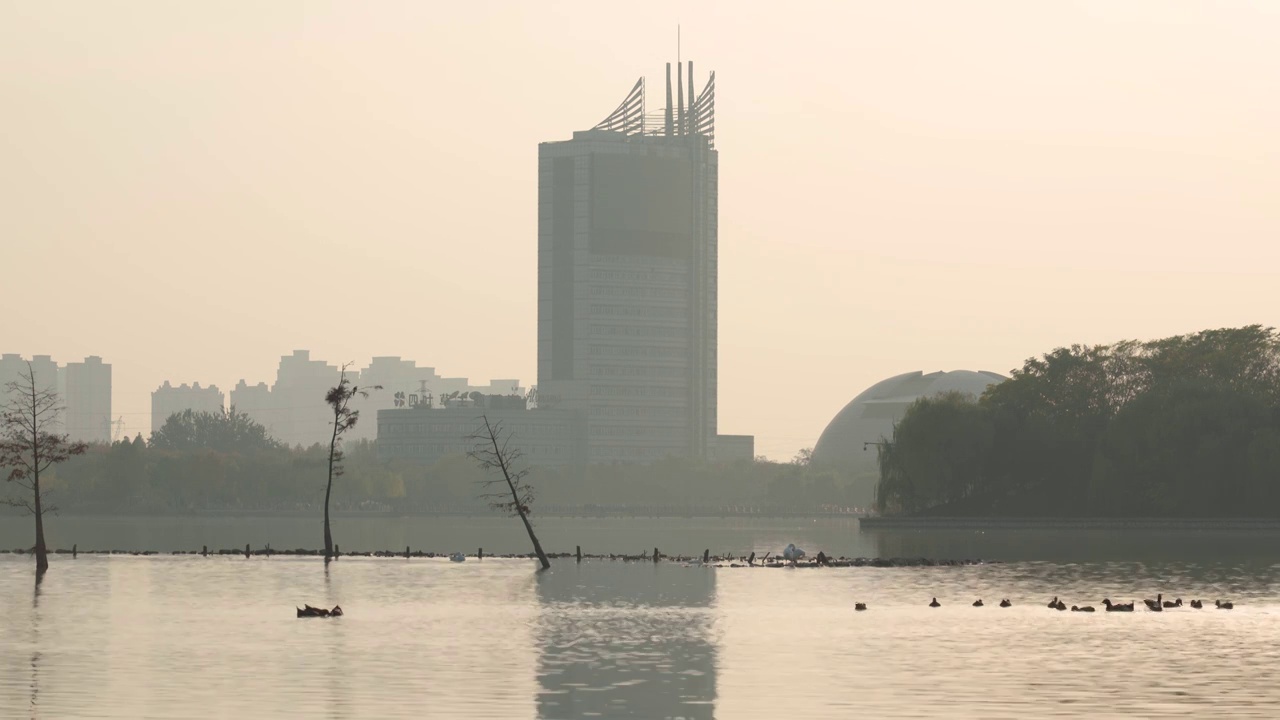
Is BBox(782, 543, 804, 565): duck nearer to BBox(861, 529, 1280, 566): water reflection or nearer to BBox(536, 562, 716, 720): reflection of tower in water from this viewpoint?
BBox(861, 529, 1280, 566): water reflection

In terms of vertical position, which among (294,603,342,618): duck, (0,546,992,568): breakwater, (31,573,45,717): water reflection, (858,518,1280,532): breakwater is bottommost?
(31,573,45,717): water reflection

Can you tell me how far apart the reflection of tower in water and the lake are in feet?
0.51

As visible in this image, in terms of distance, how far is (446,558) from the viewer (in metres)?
126

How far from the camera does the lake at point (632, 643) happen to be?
45250 mm

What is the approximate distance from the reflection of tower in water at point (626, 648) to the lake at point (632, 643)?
155 millimetres

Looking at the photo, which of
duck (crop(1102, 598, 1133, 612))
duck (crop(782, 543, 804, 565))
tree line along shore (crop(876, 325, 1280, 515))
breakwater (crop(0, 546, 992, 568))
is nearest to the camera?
duck (crop(1102, 598, 1133, 612))

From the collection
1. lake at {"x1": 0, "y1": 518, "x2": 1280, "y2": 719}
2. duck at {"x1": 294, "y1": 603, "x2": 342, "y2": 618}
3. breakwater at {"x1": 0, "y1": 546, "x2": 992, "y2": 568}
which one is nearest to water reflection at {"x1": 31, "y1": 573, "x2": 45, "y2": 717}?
lake at {"x1": 0, "y1": 518, "x2": 1280, "y2": 719}

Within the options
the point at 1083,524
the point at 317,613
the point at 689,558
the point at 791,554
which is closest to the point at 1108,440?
the point at 1083,524

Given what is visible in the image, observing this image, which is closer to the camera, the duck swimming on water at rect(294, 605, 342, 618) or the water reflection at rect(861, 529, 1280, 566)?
the duck swimming on water at rect(294, 605, 342, 618)

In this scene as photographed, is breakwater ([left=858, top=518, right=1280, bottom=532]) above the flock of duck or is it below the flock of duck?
above

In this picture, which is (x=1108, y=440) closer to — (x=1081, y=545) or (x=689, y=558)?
(x=1081, y=545)

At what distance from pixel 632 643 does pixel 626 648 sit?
192 centimetres

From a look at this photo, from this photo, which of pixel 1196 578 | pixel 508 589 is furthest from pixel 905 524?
pixel 508 589

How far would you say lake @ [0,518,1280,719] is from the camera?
1781 inches
